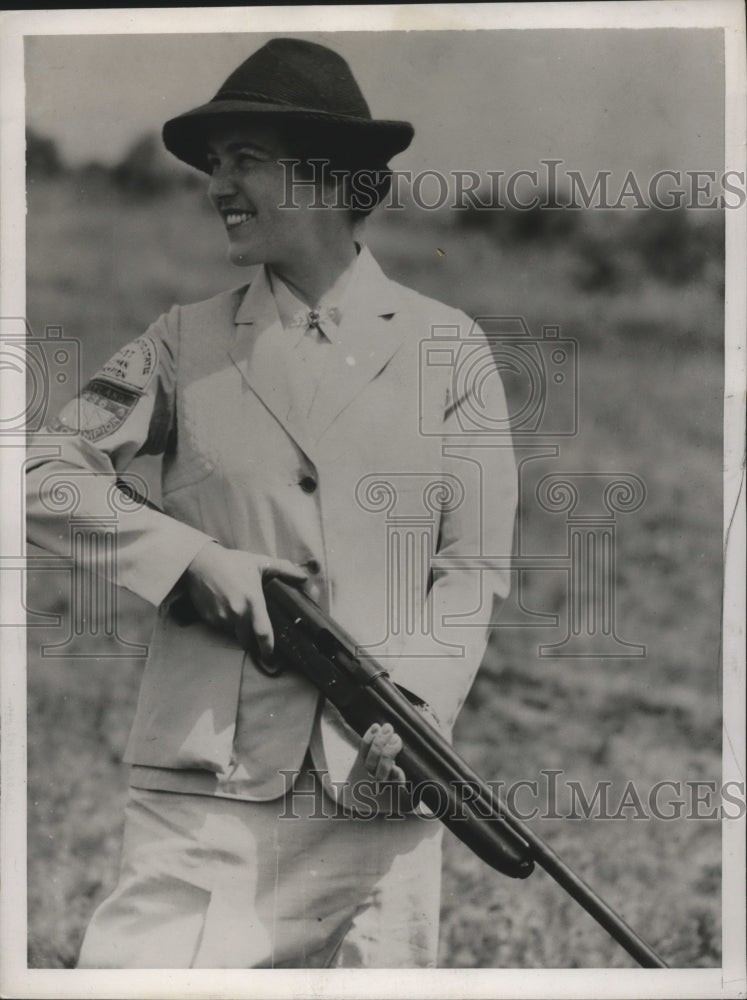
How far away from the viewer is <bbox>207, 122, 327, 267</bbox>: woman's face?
406 cm

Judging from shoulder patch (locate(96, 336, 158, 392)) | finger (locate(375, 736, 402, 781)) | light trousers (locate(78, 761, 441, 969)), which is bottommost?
light trousers (locate(78, 761, 441, 969))

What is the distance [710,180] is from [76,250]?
5.53 ft

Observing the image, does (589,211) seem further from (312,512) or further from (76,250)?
(76,250)

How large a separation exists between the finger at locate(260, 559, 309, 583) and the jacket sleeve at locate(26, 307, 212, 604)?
0.20 metres

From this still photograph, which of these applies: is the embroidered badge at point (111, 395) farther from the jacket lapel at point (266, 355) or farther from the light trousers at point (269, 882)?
the light trousers at point (269, 882)

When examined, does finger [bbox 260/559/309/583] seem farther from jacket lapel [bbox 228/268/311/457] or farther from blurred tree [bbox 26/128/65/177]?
blurred tree [bbox 26/128/65/177]

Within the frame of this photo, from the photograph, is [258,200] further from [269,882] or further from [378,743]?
[269,882]

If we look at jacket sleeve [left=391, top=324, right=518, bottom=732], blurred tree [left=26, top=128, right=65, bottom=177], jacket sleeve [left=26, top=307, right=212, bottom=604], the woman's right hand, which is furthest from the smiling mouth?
the woman's right hand

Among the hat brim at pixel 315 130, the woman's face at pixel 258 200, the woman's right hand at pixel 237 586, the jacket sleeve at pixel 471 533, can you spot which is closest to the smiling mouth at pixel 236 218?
the woman's face at pixel 258 200

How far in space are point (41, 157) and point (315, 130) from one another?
0.74m

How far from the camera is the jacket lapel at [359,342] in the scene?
4039mm

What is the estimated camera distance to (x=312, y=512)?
4.01 metres

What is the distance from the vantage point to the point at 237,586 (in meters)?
3.96

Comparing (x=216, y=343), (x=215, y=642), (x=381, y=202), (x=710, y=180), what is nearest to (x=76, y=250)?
(x=216, y=343)
